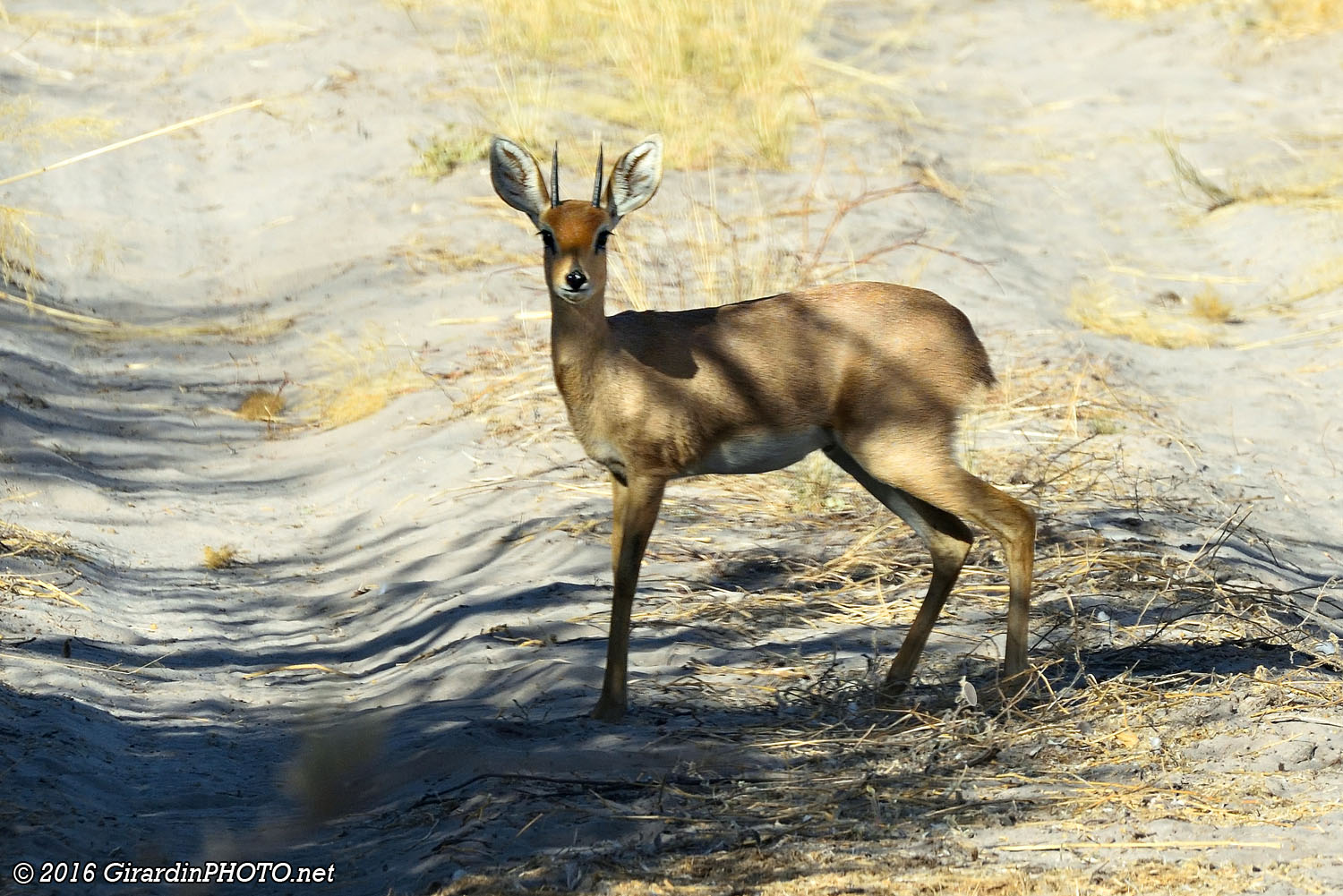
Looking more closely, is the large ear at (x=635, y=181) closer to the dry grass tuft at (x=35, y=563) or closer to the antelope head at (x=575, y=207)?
the antelope head at (x=575, y=207)

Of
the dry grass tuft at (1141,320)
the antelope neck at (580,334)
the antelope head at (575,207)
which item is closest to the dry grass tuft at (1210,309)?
the dry grass tuft at (1141,320)

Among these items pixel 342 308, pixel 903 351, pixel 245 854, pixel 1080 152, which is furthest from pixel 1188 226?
pixel 245 854

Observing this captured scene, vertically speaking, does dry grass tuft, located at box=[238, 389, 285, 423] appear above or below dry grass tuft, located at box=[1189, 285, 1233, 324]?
below

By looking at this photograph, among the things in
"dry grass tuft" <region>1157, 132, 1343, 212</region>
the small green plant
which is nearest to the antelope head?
the small green plant

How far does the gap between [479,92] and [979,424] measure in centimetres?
667

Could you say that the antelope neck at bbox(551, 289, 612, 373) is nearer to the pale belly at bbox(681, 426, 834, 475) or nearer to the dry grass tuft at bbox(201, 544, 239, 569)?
the pale belly at bbox(681, 426, 834, 475)

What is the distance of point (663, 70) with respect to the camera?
14023 mm

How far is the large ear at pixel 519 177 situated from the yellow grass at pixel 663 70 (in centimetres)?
697

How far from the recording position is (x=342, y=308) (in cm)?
1098

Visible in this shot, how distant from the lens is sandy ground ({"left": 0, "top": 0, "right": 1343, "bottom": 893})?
4.52 m

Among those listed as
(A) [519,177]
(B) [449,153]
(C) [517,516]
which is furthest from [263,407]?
(A) [519,177]

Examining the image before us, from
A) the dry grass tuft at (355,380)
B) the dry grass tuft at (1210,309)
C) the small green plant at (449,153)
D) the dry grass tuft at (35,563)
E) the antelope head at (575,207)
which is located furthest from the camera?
the small green plant at (449,153)

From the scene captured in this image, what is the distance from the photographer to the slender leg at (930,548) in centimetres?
555

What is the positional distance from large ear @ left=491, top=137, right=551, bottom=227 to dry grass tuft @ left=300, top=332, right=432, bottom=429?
14.3ft
